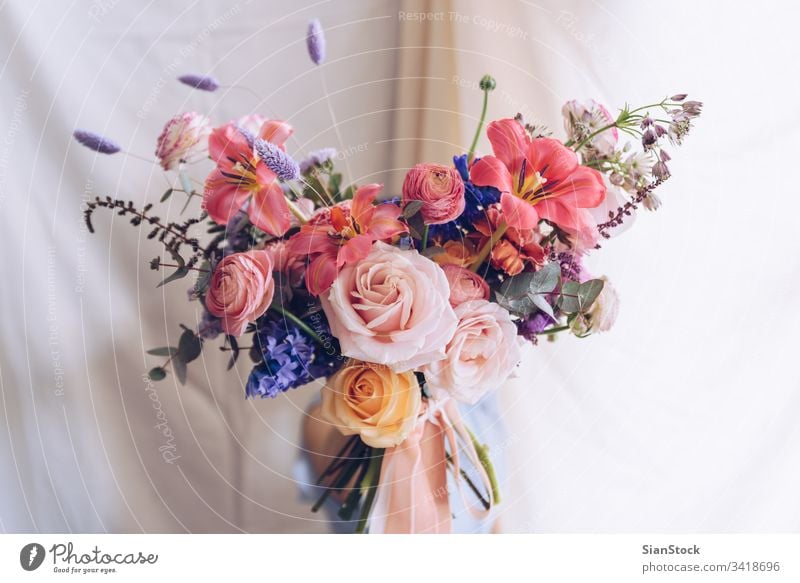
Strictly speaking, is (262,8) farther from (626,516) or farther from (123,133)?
(626,516)

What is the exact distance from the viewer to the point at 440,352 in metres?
0.39

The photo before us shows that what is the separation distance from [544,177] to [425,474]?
23 centimetres

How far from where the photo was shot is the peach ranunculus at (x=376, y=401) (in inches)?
16.6

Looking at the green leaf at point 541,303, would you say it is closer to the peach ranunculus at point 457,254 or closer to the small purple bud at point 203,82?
the peach ranunculus at point 457,254

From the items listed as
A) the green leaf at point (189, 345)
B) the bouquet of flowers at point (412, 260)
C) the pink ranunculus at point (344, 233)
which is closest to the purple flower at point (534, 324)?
the bouquet of flowers at point (412, 260)

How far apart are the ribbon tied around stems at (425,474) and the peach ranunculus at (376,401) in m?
0.04

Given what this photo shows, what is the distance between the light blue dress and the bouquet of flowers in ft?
0.31

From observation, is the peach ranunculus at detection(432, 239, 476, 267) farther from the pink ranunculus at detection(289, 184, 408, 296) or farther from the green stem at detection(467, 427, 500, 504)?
the green stem at detection(467, 427, 500, 504)

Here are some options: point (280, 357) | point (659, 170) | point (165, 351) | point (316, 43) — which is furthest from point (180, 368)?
point (659, 170)

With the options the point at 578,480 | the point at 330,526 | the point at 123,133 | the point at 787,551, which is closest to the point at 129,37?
the point at 123,133

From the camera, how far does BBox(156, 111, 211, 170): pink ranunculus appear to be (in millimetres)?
434

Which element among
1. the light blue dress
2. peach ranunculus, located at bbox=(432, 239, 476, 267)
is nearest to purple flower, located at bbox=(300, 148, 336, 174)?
peach ranunculus, located at bbox=(432, 239, 476, 267)

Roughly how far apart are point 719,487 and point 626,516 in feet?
0.30

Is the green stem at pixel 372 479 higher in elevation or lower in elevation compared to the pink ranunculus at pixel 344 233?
lower
